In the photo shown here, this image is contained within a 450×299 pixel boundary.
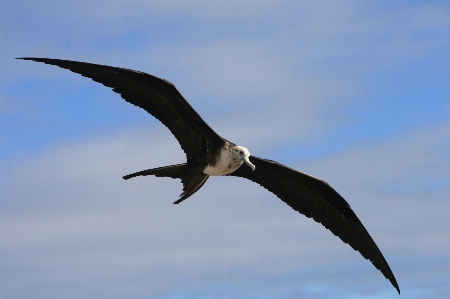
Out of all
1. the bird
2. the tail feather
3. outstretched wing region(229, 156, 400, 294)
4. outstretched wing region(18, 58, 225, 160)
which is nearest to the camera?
outstretched wing region(18, 58, 225, 160)

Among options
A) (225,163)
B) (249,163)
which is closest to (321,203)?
(249,163)

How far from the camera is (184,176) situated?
1177cm

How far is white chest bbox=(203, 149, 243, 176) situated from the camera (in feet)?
37.7

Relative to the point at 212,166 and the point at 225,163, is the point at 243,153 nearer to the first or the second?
the point at 225,163

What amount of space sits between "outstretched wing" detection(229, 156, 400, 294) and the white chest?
3.47 ft

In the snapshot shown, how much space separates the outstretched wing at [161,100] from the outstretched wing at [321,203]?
1.27m

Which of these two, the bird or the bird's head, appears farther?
the bird's head

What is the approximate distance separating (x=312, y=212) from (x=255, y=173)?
111cm

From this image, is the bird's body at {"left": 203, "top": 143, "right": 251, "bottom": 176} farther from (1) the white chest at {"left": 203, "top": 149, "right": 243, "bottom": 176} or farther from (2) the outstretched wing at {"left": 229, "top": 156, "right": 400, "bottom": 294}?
(2) the outstretched wing at {"left": 229, "top": 156, "right": 400, "bottom": 294}

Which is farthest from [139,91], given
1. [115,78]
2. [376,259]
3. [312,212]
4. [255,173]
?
[376,259]

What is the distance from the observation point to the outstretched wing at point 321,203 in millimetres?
12750

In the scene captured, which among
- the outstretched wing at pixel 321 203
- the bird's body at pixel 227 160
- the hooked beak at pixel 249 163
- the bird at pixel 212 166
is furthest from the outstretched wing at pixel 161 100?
the outstretched wing at pixel 321 203

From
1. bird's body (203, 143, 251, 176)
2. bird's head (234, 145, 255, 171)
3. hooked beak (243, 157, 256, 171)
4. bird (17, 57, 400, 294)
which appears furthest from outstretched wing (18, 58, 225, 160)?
hooked beak (243, 157, 256, 171)

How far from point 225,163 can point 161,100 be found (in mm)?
1222
